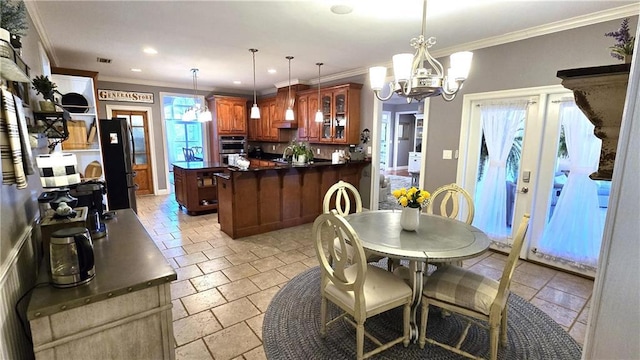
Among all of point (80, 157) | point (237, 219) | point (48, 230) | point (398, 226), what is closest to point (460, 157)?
point (398, 226)

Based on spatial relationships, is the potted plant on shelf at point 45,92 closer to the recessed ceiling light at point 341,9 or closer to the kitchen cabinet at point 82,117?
the recessed ceiling light at point 341,9

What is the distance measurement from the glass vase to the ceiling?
1853mm

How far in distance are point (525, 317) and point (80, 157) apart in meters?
6.00

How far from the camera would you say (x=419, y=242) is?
6.91ft

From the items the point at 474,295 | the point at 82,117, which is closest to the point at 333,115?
the point at 82,117

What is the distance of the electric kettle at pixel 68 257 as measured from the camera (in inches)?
51.8

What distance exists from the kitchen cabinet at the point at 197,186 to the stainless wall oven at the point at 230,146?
1922 mm

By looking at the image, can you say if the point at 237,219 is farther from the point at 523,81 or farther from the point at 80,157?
the point at 523,81

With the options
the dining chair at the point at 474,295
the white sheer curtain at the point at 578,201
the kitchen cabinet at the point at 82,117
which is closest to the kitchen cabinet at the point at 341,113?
the white sheer curtain at the point at 578,201

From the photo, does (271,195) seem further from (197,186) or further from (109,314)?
(109,314)

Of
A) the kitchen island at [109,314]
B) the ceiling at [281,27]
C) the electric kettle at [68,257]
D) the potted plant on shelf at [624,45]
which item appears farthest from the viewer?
the ceiling at [281,27]

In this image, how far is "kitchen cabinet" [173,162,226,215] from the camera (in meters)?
5.23

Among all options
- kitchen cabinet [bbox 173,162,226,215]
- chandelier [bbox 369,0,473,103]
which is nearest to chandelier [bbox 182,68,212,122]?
kitchen cabinet [bbox 173,162,226,215]

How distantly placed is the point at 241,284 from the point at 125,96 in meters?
5.67
